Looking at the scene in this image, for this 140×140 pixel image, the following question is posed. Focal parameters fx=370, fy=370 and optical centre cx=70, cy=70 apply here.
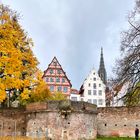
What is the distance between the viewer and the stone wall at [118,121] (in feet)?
97.7

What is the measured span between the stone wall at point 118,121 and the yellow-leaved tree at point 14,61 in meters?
6.33

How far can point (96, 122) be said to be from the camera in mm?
28672

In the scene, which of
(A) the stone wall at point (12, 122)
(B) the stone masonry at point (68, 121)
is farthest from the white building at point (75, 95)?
(A) the stone wall at point (12, 122)

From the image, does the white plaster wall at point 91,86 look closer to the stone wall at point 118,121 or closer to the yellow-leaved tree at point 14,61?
the yellow-leaved tree at point 14,61

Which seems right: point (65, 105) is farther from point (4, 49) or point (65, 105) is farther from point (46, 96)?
point (46, 96)

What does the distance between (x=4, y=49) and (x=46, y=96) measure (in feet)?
35.0

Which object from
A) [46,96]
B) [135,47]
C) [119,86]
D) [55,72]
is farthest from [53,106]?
[55,72]

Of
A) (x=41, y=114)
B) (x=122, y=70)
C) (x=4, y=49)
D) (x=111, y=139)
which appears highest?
(x=4, y=49)

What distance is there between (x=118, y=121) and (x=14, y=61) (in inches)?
386

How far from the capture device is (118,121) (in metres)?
30.3

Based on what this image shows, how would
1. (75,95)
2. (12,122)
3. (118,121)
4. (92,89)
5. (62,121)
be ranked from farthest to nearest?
(92,89) → (75,95) → (118,121) → (12,122) → (62,121)

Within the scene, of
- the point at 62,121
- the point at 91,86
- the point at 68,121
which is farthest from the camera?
the point at 91,86

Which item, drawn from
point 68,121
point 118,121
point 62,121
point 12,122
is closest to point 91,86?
point 118,121

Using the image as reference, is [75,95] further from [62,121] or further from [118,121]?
[62,121]
